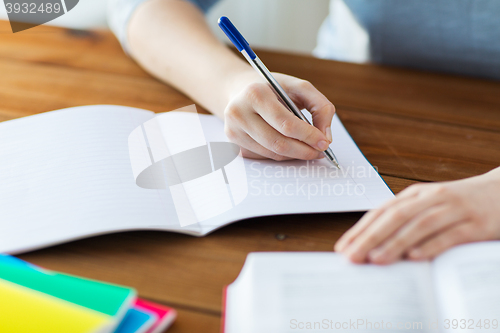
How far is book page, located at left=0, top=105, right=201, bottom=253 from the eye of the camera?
43 centimetres

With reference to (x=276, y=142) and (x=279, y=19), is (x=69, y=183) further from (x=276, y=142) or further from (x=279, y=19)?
(x=279, y=19)

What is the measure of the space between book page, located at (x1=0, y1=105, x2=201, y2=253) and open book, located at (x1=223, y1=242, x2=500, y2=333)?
146mm

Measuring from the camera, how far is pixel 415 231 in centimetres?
37

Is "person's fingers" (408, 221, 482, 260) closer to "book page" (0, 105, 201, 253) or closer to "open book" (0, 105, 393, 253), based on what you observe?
"open book" (0, 105, 393, 253)

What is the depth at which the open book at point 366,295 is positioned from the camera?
1.05ft

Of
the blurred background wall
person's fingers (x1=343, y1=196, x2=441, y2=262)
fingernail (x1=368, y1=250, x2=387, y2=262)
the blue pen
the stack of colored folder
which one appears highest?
the blue pen

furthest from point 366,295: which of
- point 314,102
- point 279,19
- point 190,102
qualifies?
point 279,19

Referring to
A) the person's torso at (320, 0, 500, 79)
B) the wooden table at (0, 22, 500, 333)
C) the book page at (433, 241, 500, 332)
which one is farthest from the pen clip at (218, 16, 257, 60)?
the person's torso at (320, 0, 500, 79)

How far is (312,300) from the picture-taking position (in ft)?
1.09

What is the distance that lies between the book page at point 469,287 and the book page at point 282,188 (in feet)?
0.41

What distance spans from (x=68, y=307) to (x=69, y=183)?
185 mm

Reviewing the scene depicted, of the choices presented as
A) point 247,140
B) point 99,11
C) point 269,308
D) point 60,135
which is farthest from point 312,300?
point 99,11

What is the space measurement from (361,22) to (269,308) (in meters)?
0.74

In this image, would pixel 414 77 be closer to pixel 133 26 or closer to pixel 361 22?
pixel 361 22
